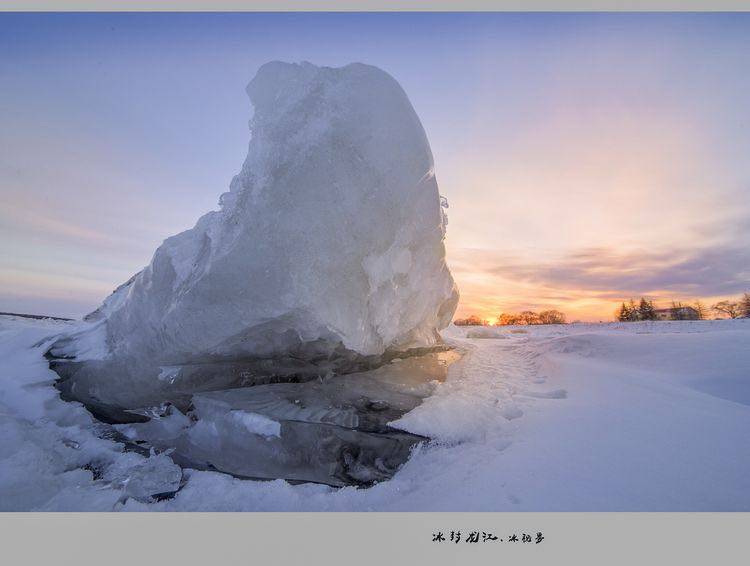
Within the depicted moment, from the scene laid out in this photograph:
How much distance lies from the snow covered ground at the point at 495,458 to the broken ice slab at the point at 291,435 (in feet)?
0.63

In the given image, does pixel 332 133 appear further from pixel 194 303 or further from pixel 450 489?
pixel 450 489

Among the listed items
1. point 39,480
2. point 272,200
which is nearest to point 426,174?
point 272,200

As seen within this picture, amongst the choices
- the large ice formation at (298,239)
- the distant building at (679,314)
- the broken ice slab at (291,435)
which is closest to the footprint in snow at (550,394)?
the broken ice slab at (291,435)

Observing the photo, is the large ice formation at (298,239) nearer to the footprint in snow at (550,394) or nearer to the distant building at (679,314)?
the footprint in snow at (550,394)

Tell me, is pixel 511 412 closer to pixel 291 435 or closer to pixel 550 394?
pixel 550 394

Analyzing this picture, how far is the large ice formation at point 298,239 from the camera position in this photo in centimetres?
322

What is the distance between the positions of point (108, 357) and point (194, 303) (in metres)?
1.82

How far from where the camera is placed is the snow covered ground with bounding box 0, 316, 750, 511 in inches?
85.6

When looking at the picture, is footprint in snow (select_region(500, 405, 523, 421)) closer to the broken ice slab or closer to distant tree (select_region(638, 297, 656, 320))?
the broken ice slab

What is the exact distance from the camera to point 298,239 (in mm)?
3252

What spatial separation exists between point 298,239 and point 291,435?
5.97 feet

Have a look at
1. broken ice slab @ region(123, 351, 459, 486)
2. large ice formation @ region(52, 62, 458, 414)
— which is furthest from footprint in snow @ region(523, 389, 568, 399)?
large ice formation @ region(52, 62, 458, 414)

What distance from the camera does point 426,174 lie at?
363 cm

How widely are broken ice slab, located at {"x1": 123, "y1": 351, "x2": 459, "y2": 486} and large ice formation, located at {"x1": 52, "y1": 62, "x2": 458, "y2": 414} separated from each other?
0.51m
